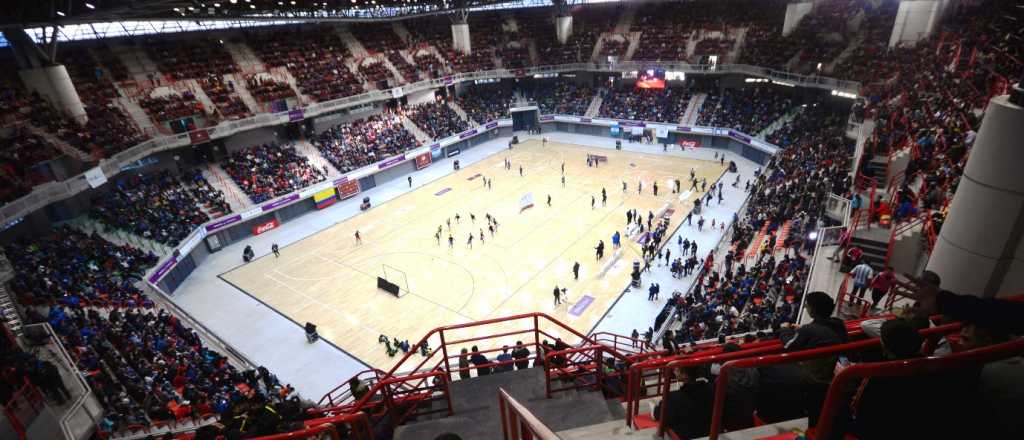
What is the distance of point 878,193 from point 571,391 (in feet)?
56.5

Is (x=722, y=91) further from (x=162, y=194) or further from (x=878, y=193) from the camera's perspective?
(x=162, y=194)

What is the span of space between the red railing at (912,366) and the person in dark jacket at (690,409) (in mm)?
1638

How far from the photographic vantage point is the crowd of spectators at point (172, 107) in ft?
112

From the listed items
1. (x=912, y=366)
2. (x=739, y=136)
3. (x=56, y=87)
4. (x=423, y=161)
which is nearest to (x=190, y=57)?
(x=56, y=87)

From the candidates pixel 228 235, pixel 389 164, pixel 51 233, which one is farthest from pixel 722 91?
pixel 51 233

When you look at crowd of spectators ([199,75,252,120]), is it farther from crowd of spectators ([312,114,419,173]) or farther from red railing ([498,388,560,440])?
red railing ([498,388,560,440])

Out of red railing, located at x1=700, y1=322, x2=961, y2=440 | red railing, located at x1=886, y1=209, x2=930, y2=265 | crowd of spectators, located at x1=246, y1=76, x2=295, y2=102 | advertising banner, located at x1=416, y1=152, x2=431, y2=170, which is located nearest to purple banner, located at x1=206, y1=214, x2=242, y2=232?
crowd of spectators, located at x1=246, y1=76, x2=295, y2=102

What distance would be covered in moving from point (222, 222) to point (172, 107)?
10.4 metres

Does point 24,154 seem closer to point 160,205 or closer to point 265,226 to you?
point 160,205

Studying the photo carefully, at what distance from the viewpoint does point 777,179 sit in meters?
30.0

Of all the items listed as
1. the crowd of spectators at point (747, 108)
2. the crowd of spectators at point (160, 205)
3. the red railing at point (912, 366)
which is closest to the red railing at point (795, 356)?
the red railing at point (912, 366)

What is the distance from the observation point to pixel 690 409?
15.0 feet

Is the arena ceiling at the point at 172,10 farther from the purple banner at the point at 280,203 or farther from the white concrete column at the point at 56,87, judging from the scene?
the purple banner at the point at 280,203

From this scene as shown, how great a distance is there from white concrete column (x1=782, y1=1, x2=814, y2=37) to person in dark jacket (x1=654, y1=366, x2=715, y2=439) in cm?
5080
